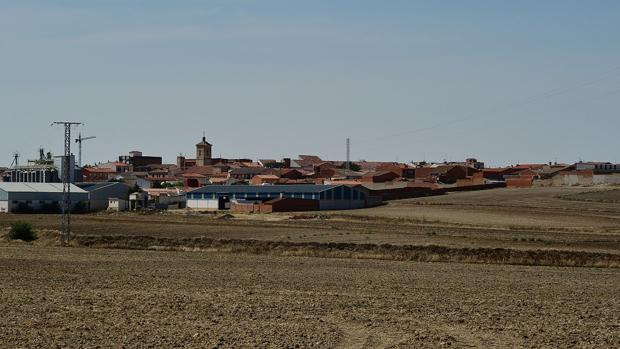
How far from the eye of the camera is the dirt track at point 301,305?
17.5m

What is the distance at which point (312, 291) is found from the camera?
25188 millimetres

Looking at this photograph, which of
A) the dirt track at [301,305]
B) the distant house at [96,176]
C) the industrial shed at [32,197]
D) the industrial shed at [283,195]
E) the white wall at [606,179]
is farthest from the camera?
the distant house at [96,176]

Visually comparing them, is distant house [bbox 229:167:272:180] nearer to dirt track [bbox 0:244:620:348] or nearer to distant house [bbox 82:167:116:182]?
distant house [bbox 82:167:116:182]

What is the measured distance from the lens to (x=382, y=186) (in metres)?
124

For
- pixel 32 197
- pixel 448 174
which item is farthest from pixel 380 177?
pixel 32 197

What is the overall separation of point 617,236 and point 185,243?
86.7 ft

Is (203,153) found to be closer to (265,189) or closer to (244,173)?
(244,173)

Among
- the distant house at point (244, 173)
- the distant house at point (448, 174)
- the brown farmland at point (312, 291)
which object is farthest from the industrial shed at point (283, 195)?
the distant house at point (244, 173)

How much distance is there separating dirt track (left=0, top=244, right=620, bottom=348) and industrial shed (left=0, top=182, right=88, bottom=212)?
5647 centimetres

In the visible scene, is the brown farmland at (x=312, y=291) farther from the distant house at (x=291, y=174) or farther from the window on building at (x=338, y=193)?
the distant house at (x=291, y=174)

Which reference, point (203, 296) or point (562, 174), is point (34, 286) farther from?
point (562, 174)

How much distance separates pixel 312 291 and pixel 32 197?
70.1 m

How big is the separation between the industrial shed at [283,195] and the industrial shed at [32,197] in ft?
42.4

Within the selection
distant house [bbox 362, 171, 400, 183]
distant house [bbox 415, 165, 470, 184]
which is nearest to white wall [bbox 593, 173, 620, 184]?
distant house [bbox 415, 165, 470, 184]
